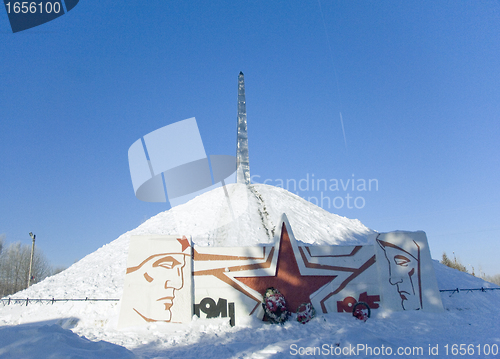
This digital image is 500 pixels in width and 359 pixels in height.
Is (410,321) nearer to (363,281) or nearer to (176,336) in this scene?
(363,281)

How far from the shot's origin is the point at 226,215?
88.4 ft

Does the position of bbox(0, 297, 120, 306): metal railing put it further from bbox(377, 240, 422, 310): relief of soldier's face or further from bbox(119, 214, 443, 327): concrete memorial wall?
bbox(377, 240, 422, 310): relief of soldier's face

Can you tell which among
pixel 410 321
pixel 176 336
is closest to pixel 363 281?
pixel 410 321

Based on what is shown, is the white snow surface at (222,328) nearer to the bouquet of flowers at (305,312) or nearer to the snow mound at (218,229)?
the snow mound at (218,229)

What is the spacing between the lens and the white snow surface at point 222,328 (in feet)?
23.2

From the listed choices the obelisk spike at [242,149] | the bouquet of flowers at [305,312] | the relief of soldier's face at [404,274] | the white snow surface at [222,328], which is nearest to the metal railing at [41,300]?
the white snow surface at [222,328]

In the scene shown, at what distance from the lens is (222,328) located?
12250 millimetres

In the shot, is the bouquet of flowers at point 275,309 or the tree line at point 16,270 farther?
the tree line at point 16,270

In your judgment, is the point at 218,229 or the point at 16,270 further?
the point at 16,270

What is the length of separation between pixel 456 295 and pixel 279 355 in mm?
12634

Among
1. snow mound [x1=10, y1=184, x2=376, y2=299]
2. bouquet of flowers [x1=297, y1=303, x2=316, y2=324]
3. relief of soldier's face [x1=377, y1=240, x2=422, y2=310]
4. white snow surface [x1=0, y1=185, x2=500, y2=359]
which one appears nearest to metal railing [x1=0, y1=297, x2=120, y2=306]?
white snow surface [x1=0, y1=185, x2=500, y2=359]

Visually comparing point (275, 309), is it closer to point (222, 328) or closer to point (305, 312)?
point (305, 312)

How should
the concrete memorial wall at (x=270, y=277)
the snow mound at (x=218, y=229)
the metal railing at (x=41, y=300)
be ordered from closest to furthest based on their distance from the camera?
1. the concrete memorial wall at (x=270, y=277)
2. the metal railing at (x=41, y=300)
3. the snow mound at (x=218, y=229)

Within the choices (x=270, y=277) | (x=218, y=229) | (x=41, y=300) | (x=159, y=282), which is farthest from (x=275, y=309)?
(x=218, y=229)
